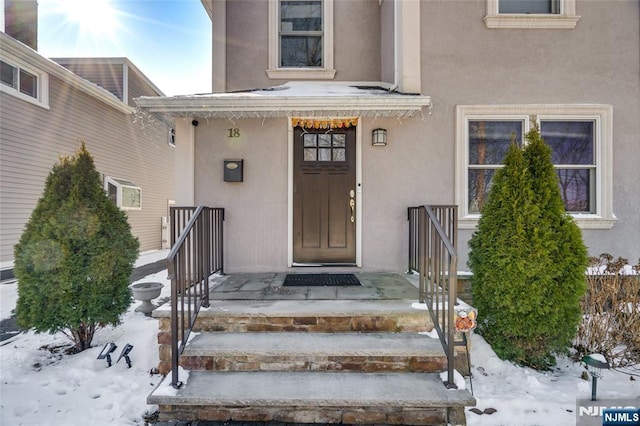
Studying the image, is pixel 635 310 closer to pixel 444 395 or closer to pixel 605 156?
pixel 605 156

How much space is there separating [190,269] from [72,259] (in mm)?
1338

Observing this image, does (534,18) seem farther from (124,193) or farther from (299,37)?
(124,193)

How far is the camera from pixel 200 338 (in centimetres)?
263

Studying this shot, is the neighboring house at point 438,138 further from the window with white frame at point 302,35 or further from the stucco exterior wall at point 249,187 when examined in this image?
the window with white frame at point 302,35

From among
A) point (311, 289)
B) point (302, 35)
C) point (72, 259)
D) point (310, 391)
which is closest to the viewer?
point (310, 391)

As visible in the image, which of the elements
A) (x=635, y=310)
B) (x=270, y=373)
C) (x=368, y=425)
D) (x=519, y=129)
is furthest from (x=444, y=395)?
(x=519, y=129)

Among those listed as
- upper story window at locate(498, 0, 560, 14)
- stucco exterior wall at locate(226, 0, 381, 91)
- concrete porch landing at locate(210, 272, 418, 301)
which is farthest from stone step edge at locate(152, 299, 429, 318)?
upper story window at locate(498, 0, 560, 14)

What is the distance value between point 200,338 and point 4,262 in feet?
22.4

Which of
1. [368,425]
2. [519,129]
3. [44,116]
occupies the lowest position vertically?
[368,425]

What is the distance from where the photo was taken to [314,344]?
2.54 meters

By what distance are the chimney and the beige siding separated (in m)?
1.50

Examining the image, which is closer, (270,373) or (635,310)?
(270,373)

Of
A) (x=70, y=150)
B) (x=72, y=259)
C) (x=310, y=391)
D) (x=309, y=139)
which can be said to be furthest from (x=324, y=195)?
(x=70, y=150)

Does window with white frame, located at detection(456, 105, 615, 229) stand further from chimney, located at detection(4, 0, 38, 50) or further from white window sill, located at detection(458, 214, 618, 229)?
chimney, located at detection(4, 0, 38, 50)
